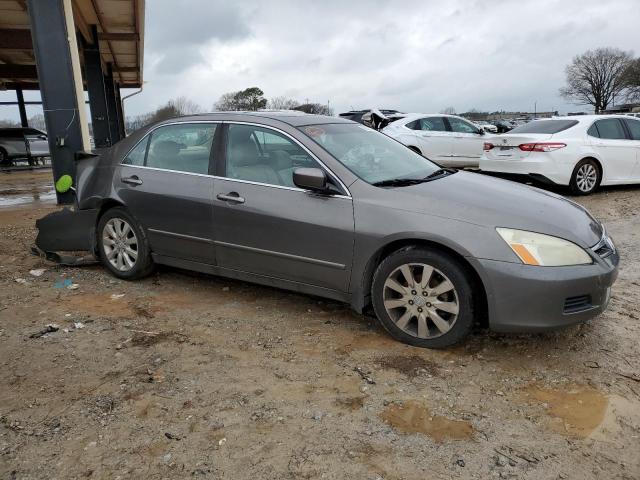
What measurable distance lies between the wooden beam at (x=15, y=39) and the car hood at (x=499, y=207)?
52.2 ft

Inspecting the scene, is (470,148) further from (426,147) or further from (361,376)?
(361,376)

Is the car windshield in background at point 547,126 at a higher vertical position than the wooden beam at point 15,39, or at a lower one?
lower

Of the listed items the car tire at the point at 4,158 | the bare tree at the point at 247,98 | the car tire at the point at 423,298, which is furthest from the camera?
the bare tree at the point at 247,98

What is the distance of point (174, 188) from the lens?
4.47 meters

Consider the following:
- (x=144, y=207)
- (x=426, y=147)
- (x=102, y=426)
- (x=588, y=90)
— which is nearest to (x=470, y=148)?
(x=426, y=147)

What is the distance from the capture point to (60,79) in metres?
8.17

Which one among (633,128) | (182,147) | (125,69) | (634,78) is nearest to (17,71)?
(125,69)

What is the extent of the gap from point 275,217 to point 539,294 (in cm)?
187

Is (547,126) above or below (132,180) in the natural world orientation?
above

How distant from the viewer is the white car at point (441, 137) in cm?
1235

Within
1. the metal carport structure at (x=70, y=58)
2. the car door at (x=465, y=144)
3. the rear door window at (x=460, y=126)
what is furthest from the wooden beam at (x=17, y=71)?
the car door at (x=465, y=144)

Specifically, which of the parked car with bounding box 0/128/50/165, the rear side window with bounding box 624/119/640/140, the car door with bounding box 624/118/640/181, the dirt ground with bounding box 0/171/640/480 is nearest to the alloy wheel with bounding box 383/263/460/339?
the dirt ground with bounding box 0/171/640/480

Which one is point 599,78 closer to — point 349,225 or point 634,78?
point 634,78

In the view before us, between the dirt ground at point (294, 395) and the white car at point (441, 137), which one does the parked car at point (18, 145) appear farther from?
the dirt ground at point (294, 395)
